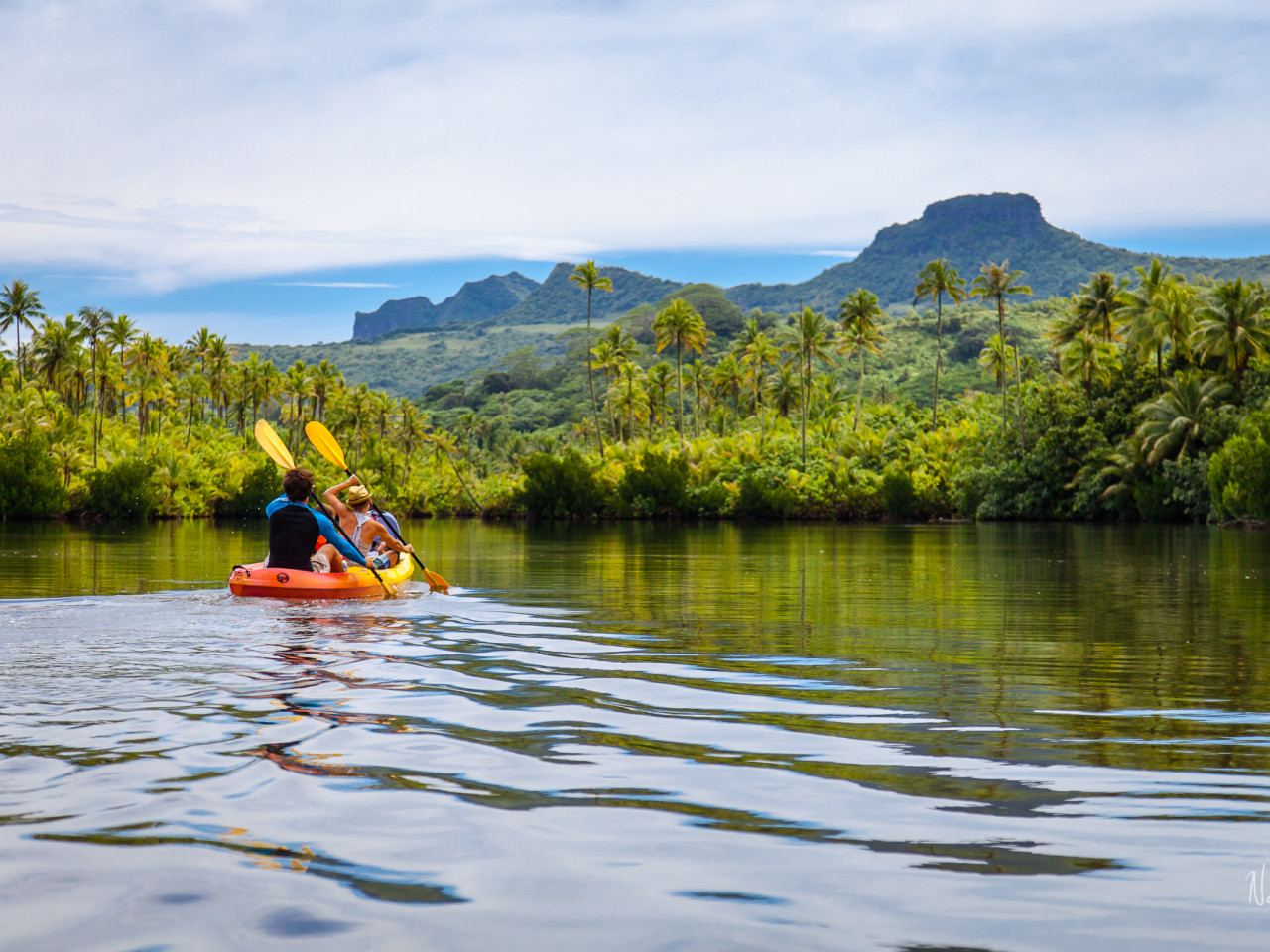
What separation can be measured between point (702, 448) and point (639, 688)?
8475cm

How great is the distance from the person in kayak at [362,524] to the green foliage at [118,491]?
7199 centimetres

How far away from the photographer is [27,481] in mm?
75625

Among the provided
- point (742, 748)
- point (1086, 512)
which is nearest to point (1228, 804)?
point (742, 748)

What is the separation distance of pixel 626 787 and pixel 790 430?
9272cm

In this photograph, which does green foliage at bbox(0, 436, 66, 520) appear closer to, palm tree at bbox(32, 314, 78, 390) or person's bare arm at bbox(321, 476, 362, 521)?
palm tree at bbox(32, 314, 78, 390)

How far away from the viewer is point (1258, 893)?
161 inches

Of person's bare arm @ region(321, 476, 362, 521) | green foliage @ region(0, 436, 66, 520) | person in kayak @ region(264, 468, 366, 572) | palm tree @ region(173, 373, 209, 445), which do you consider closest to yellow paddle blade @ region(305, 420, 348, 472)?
person's bare arm @ region(321, 476, 362, 521)

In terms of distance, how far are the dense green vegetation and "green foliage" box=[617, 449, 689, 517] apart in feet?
0.55

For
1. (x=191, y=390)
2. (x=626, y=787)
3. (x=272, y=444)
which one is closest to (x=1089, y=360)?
(x=272, y=444)

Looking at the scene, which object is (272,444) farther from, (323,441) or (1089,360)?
(1089,360)

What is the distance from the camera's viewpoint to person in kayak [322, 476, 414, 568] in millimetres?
16828

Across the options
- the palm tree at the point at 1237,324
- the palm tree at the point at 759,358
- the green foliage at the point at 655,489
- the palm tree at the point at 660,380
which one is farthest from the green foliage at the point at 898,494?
the palm tree at the point at 660,380

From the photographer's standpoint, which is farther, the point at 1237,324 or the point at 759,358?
the point at 759,358

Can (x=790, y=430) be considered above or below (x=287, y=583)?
above
